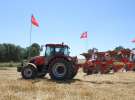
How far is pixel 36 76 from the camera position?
21078 millimetres

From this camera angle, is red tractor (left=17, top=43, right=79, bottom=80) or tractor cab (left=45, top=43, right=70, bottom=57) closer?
red tractor (left=17, top=43, right=79, bottom=80)

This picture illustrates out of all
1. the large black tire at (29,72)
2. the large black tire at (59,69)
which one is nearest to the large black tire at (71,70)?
the large black tire at (59,69)

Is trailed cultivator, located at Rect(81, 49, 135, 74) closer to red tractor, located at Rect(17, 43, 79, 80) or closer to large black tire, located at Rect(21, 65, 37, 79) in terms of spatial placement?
red tractor, located at Rect(17, 43, 79, 80)

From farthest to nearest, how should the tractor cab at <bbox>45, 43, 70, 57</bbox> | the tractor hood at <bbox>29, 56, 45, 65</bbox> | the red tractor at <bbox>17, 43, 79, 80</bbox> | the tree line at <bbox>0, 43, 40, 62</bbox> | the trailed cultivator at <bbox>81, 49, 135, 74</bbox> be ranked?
the tree line at <bbox>0, 43, 40, 62</bbox> → the tractor hood at <bbox>29, 56, 45, 65</bbox> → the tractor cab at <bbox>45, 43, 70, 57</bbox> → the red tractor at <bbox>17, 43, 79, 80</bbox> → the trailed cultivator at <bbox>81, 49, 135, 74</bbox>

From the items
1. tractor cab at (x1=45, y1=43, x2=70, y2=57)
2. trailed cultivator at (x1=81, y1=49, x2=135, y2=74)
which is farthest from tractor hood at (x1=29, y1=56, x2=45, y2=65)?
trailed cultivator at (x1=81, y1=49, x2=135, y2=74)

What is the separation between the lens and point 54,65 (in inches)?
788

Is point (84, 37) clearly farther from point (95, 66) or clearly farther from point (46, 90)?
point (46, 90)

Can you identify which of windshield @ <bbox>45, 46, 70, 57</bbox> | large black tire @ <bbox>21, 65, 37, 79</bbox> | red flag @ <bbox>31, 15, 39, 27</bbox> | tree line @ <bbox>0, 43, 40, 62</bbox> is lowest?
large black tire @ <bbox>21, 65, 37, 79</bbox>

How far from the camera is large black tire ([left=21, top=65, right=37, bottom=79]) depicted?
20.9 metres

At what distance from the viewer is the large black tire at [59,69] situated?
64.9 ft

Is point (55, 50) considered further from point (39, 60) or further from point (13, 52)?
point (13, 52)

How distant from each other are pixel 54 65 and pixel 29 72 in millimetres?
1885

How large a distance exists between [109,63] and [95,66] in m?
1.07

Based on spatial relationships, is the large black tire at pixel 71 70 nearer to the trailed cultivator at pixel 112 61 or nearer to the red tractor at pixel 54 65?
the red tractor at pixel 54 65
